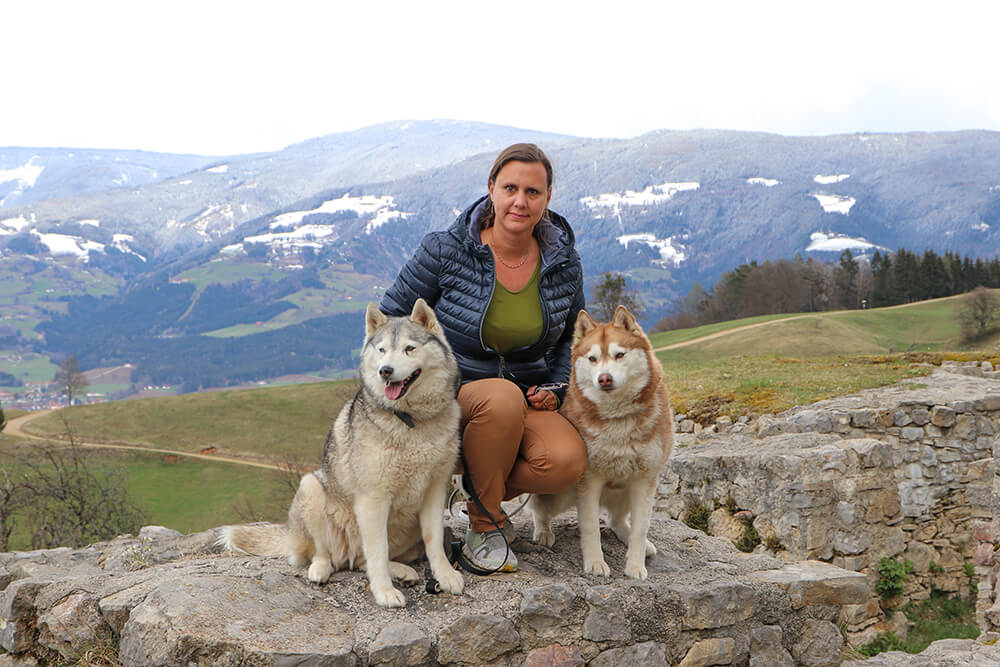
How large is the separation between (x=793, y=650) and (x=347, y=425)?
3.42 m

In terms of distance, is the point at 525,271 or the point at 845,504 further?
the point at 845,504

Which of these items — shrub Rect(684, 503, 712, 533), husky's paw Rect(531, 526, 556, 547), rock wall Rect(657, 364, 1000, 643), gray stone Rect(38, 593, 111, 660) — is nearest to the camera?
gray stone Rect(38, 593, 111, 660)

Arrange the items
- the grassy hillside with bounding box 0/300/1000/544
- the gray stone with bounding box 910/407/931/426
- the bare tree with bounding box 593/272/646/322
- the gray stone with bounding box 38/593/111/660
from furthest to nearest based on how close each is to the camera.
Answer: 1. the bare tree with bounding box 593/272/646/322
2. the grassy hillside with bounding box 0/300/1000/544
3. the gray stone with bounding box 910/407/931/426
4. the gray stone with bounding box 38/593/111/660

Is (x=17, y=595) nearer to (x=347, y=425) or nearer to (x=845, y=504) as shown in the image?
(x=347, y=425)

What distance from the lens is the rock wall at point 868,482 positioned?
7.50 m

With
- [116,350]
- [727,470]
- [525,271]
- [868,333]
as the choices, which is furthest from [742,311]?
[116,350]

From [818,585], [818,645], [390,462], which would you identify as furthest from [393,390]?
[818,645]

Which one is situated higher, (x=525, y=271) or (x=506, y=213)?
(x=506, y=213)

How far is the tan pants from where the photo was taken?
3.96m

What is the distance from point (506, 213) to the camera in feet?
14.2

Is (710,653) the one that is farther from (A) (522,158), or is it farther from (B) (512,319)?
(A) (522,158)

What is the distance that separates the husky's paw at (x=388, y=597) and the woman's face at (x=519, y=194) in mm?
2290

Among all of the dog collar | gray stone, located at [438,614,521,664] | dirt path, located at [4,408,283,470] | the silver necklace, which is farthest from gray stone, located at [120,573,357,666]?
dirt path, located at [4,408,283,470]

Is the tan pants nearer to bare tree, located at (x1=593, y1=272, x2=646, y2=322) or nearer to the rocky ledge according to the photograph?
the rocky ledge
